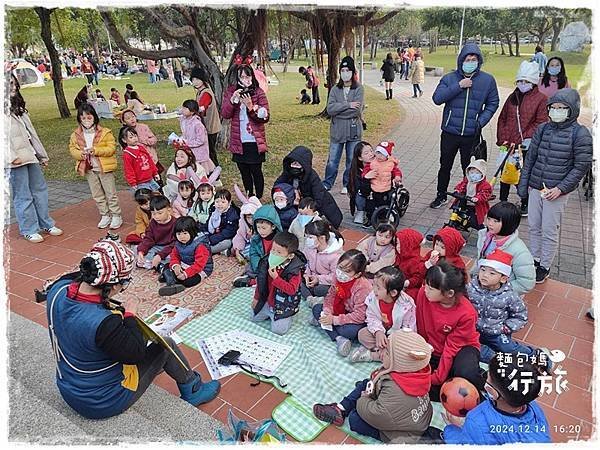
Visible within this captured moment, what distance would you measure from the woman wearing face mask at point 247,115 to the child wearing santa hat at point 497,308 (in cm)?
362

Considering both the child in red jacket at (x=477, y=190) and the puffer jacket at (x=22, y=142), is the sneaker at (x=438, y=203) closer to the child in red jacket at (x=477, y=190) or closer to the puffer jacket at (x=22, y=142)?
the child in red jacket at (x=477, y=190)

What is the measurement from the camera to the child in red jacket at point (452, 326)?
9.66ft

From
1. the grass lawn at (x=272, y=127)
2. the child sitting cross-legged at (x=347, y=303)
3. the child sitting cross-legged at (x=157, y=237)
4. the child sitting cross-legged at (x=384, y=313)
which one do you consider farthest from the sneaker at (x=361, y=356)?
the grass lawn at (x=272, y=127)

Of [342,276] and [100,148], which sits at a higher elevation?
[100,148]

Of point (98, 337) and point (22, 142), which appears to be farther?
point (22, 142)

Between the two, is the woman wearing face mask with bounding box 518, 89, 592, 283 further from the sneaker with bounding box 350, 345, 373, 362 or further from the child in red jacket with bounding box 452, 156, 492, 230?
the sneaker with bounding box 350, 345, 373, 362

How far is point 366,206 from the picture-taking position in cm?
589

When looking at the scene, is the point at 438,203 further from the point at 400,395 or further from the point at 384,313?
the point at 400,395

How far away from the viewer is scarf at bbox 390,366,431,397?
8.19 ft

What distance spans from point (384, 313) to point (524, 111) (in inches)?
149

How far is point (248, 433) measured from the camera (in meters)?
2.51

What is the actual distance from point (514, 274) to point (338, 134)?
3675 mm

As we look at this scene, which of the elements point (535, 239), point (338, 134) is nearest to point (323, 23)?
point (338, 134)

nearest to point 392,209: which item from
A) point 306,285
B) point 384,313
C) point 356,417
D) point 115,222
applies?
point 306,285
